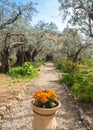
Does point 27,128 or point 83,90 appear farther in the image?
point 83,90

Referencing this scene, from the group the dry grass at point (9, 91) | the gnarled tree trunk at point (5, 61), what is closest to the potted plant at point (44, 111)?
the dry grass at point (9, 91)

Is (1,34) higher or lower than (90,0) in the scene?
lower

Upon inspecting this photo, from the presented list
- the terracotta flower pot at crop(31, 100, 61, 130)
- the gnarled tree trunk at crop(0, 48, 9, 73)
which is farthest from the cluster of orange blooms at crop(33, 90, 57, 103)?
the gnarled tree trunk at crop(0, 48, 9, 73)

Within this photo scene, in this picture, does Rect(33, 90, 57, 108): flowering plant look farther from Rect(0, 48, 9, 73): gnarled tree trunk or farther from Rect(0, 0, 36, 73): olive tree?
Rect(0, 48, 9, 73): gnarled tree trunk

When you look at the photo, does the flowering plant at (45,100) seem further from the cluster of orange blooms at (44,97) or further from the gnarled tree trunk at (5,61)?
the gnarled tree trunk at (5,61)

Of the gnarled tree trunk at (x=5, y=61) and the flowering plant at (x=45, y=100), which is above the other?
the flowering plant at (x=45, y=100)

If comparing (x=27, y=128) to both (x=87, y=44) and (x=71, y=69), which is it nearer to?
(x=71, y=69)

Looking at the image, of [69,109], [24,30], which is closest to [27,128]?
[69,109]

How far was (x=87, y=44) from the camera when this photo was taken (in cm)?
3453

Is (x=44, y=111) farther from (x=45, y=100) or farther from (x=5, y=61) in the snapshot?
(x=5, y=61)

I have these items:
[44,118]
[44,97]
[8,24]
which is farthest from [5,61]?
[44,118]

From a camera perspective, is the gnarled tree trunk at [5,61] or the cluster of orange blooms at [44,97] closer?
the cluster of orange blooms at [44,97]

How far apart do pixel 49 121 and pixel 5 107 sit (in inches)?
108

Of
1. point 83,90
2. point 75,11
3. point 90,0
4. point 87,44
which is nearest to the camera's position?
point 83,90
